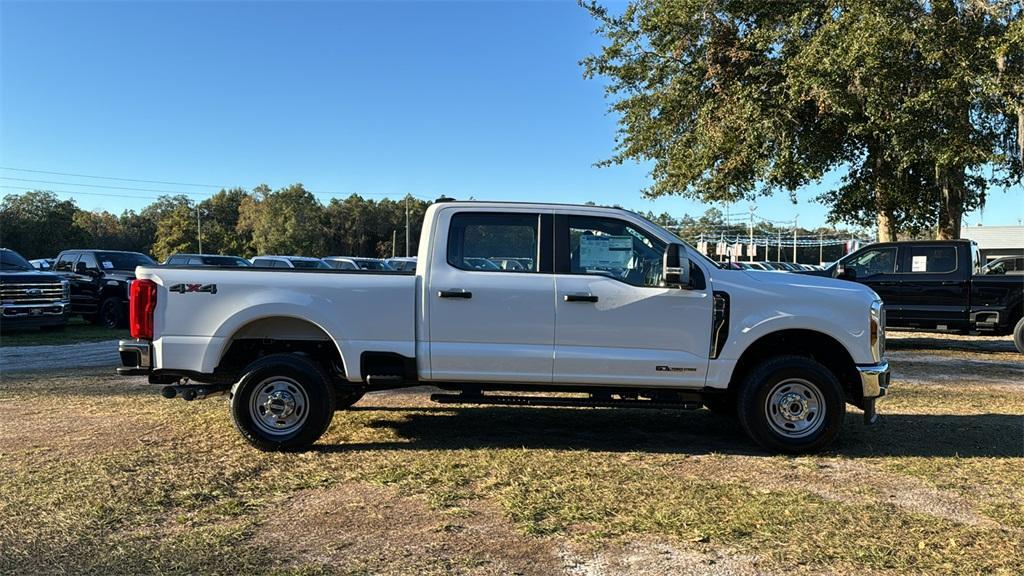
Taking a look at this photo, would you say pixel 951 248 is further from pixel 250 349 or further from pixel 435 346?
pixel 250 349

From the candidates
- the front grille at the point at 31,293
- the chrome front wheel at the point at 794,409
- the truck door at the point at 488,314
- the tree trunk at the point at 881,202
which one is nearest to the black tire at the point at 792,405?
the chrome front wheel at the point at 794,409

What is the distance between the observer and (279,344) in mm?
5906

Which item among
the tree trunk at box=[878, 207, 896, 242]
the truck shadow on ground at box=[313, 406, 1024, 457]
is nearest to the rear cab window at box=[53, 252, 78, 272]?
the truck shadow on ground at box=[313, 406, 1024, 457]

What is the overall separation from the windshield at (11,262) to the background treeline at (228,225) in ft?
151

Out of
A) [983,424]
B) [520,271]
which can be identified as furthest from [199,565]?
[983,424]

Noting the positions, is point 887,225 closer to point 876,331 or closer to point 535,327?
point 876,331

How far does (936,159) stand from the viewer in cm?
1477

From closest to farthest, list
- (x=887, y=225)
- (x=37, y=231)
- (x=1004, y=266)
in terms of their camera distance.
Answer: (x=1004, y=266)
(x=887, y=225)
(x=37, y=231)

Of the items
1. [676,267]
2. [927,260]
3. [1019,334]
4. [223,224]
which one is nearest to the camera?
[676,267]

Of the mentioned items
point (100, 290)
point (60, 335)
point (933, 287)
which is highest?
point (933, 287)

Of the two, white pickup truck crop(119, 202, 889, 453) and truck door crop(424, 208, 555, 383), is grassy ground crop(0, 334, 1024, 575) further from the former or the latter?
truck door crop(424, 208, 555, 383)

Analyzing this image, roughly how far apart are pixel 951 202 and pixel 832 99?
5.58 meters

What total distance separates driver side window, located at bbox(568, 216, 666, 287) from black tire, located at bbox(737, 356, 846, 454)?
1195mm

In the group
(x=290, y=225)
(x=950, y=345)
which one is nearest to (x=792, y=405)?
(x=950, y=345)
